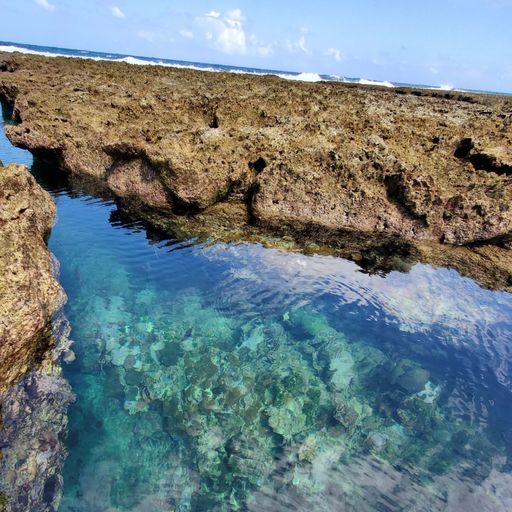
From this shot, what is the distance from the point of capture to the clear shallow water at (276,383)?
5.00 metres

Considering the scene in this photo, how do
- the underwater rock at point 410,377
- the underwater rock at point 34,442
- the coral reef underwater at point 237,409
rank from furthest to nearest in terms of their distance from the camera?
the underwater rock at point 410,377 → the coral reef underwater at point 237,409 → the underwater rock at point 34,442

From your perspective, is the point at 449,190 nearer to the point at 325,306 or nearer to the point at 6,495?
the point at 325,306

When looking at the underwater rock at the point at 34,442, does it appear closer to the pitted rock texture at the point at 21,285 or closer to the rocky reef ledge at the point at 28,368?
the rocky reef ledge at the point at 28,368

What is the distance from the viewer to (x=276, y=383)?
6.34 m

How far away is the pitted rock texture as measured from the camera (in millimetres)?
5000

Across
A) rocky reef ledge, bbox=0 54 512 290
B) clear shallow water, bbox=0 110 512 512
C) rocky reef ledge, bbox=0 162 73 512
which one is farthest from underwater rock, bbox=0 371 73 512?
rocky reef ledge, bbox=0 54 512 290

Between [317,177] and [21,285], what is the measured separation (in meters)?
7.34

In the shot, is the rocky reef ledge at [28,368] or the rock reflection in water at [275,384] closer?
the rocky reef ledge at [28,368]

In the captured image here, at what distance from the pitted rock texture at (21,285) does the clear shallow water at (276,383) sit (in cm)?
84

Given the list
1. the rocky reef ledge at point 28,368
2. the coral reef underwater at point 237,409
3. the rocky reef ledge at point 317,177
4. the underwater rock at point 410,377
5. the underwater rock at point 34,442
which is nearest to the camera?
the underwater rock at point 34,442

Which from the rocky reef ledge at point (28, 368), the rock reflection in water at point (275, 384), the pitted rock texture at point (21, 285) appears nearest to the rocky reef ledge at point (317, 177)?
the rock reflection in water at point (275, 384)

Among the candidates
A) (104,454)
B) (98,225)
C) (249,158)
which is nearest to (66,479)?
(104,454)

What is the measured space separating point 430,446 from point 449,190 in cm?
692

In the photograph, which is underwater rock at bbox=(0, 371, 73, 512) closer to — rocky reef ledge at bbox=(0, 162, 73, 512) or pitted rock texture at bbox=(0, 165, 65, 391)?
rocky reef ledge at bbox=(0, 162, 73, 512)
